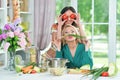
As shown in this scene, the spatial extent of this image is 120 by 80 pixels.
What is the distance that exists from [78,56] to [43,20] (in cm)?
193

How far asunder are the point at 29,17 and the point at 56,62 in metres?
2.38

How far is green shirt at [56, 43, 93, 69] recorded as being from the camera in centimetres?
262

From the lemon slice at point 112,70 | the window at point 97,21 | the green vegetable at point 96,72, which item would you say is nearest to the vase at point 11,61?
the green vegetable at point 96,72

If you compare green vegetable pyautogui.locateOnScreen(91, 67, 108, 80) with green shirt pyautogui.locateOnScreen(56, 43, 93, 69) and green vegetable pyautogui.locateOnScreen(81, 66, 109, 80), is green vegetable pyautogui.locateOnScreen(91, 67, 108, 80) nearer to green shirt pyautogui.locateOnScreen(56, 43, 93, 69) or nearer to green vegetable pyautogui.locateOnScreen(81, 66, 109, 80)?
green vegetable pyautogui.locateOnScreen(81, 66, 109, 80)

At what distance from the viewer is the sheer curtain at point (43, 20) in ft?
14.6

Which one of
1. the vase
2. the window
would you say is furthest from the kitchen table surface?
the window

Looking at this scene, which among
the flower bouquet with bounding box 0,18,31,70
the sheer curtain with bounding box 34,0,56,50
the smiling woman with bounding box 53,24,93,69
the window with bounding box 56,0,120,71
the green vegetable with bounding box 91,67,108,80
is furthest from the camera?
the window with bounding box 56,0,120,71

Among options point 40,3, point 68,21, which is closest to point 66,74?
point 68,21

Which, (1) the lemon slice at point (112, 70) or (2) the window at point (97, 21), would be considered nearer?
(1) the lemon slice at point (112, 70)

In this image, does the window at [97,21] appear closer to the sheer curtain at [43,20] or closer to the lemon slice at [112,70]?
the sheer curtain at [43,20]

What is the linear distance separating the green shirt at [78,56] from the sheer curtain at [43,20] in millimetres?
1812

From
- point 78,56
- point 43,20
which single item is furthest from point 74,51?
point 43,20

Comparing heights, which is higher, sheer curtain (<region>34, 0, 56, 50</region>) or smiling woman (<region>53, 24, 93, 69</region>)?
sheer curtain (<region>34, 0, 56, 50</region>)

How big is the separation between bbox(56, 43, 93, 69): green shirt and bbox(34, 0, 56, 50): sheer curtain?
1.81 meters
